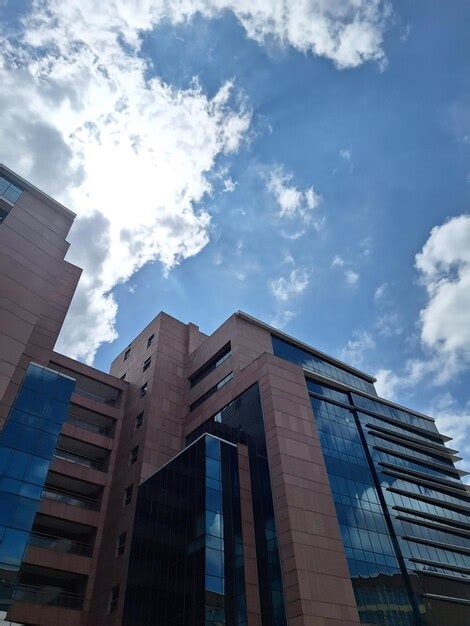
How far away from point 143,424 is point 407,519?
3013cm

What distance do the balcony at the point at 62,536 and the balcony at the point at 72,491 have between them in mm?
1921

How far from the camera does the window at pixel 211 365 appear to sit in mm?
58138

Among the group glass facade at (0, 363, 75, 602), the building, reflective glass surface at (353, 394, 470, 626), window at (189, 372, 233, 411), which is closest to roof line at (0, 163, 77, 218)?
the building

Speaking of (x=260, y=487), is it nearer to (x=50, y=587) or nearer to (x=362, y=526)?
(x=362, y=526)

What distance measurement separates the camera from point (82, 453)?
181 ft

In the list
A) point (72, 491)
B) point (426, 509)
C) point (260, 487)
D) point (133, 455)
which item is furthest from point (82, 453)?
point (426, 509)

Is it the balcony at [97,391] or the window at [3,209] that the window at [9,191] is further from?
the balcony at [97,391]

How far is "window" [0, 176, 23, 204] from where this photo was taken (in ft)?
132

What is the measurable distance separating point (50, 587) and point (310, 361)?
1504 inches

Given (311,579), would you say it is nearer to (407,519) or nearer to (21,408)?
(407,519)

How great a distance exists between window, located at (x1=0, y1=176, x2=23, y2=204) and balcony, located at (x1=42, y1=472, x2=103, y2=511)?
27.5 meters

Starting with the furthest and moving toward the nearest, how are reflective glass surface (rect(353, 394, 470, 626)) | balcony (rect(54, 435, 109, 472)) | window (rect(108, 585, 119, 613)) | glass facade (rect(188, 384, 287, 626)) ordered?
balcony (rect(54, 435, 109, 472)) < reflective glass surface (rect(353, 394, 470, 626)) < window (rect(108, 585, 119, 613)) < glass facade (rect(188, 384, 287, 626))

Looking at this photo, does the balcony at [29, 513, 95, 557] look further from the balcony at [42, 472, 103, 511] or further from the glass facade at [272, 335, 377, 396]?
the glass facade at [272, 335, 377, 396]

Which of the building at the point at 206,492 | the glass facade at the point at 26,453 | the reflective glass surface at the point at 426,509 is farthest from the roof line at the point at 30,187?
the reflective glass surface at the point at 426,509
